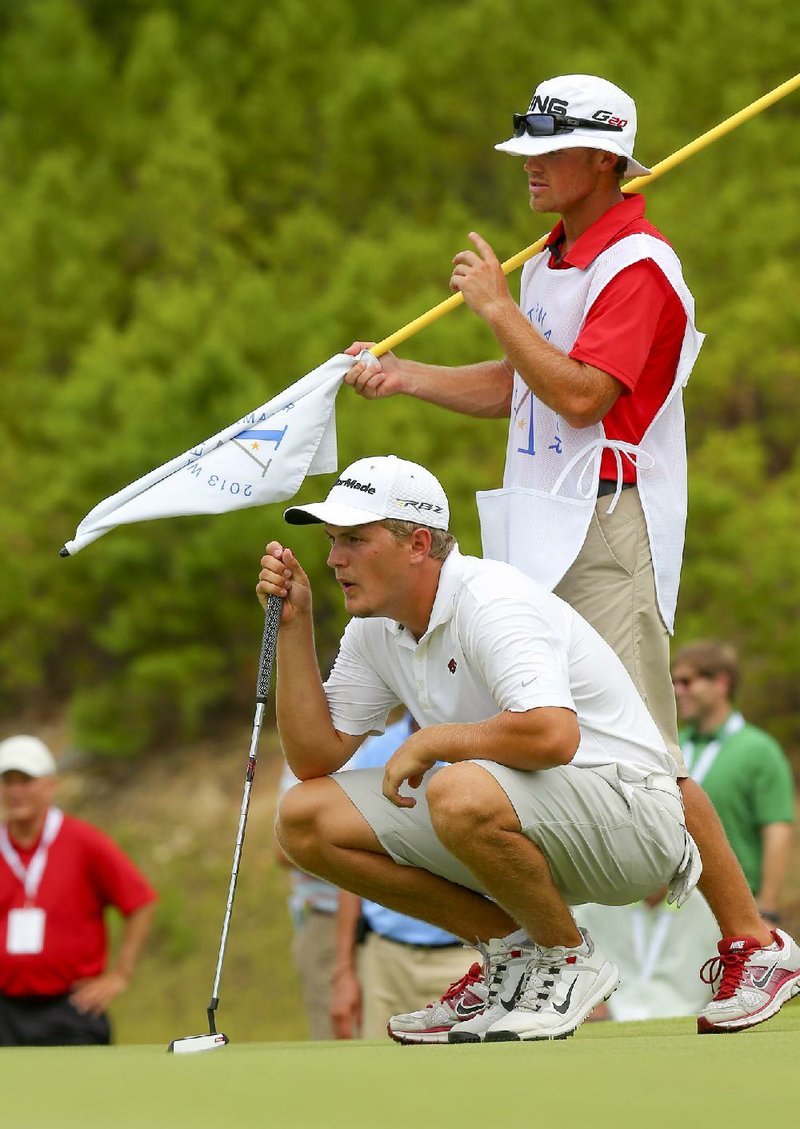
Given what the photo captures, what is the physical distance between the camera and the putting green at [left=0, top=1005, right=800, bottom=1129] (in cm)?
292

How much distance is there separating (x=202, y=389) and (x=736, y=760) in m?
9.23

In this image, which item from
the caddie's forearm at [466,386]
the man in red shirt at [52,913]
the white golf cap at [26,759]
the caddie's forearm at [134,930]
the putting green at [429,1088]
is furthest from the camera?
the caddie's forearm at [134,930]

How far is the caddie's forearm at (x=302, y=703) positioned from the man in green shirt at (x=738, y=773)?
3.08 meters

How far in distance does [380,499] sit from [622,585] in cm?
68

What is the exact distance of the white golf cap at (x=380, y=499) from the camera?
498 centimetres

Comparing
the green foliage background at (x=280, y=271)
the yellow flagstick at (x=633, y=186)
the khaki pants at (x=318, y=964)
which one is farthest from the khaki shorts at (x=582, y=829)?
the green foliage background at (x=280, y=271)

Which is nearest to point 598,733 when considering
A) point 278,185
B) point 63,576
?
point 63,576

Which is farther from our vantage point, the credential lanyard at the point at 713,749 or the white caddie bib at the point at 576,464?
the credential lanyard at the point at 713,749

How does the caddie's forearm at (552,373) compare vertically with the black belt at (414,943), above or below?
above

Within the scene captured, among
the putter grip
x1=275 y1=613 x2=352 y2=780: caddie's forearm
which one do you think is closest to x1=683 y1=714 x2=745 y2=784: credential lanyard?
x1=275 y1=613 x2=352 y2=780: caddie's forearm

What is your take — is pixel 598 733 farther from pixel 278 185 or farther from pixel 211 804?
pixel 278 185

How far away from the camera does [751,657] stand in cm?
1580

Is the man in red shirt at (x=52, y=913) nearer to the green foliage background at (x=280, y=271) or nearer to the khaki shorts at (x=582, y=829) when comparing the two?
the khaki shorts at (x=582, y=829)

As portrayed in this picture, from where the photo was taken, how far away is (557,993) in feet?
15.9
